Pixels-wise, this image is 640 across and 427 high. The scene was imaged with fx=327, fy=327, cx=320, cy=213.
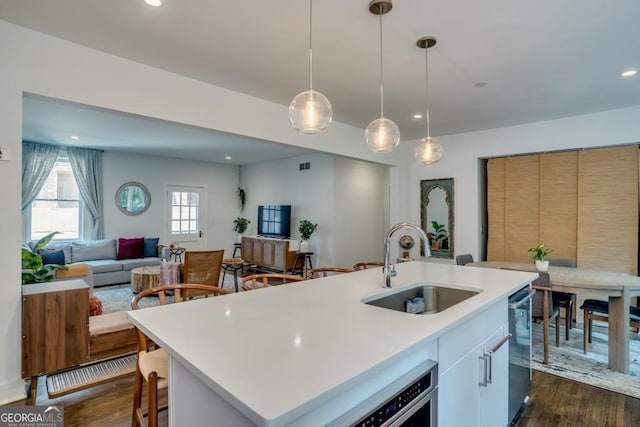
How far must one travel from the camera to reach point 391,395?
1.02m

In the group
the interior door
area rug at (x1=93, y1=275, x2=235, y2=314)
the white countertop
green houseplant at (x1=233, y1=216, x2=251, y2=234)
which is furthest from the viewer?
green houseplant at (x1=233, y1=216, x2=251, y2=234)

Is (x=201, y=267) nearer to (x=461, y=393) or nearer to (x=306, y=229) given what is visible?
(x=306, y=229)

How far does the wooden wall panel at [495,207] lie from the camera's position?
509 cm

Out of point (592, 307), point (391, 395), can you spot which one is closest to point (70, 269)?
point (391, 395)

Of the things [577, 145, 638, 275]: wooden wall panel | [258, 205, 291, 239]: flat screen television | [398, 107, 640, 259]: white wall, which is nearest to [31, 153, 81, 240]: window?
[258, 205, 291, 239]: flat screen television

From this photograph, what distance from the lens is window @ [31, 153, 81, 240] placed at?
6293mm

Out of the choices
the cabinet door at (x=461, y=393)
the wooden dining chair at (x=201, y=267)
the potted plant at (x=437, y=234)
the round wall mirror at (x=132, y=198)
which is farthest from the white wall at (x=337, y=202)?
the cabinet door at (x=461, y=393)

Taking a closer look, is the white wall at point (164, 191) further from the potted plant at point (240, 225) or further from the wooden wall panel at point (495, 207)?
the wooden wall panel at point (495, 207)

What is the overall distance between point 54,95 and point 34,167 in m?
4.93

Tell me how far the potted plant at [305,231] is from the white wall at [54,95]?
361cm

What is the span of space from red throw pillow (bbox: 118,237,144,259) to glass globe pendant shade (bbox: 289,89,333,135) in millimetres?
5909

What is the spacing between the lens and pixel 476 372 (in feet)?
5.19

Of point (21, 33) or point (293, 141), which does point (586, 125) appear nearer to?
point (293, 141)

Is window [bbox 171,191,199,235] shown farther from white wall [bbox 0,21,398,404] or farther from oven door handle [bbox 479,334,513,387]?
oven door handle [bbox 479,334,513,387]
